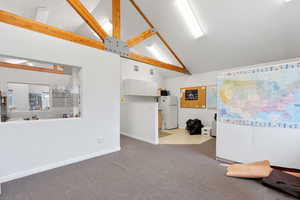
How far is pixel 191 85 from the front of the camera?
593 cm

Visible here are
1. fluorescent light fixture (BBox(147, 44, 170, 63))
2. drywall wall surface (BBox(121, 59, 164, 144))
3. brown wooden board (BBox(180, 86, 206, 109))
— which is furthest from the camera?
brown wooden board (BBox(180, 86, 206, 109))

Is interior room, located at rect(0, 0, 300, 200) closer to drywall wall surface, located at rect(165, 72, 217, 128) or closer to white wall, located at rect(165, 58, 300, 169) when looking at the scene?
white wall, located at rect(165, 58, 300, 169)

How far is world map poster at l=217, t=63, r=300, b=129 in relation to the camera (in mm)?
2182

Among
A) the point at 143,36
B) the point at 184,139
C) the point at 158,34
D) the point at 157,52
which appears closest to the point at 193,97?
the point at 184,139

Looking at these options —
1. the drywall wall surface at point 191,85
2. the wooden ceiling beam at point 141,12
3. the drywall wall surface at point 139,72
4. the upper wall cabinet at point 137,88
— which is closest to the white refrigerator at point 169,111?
the drywall wall surface at point 191,85

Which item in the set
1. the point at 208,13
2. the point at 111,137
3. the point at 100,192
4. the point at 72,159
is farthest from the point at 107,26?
the point at 100,192

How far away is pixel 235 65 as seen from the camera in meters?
4.58

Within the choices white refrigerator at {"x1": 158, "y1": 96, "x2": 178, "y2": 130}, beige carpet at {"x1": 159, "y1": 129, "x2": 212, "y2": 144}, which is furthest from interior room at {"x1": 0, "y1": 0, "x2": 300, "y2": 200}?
white refrigerator at {"x1": 158, "y1": 96, "x2": 178, "y2": 130}

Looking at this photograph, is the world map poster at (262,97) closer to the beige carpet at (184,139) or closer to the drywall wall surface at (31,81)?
the beige carpet at (184,139)

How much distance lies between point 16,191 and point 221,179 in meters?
2.97

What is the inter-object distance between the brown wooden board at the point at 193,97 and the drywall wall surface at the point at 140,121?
2568 millimetres

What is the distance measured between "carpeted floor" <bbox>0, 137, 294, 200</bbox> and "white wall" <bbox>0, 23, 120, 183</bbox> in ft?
→ 0.79

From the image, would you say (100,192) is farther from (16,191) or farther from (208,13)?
(208,13)

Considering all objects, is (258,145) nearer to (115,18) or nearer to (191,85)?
(191,85)
